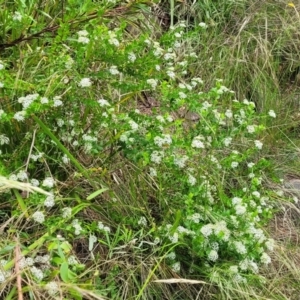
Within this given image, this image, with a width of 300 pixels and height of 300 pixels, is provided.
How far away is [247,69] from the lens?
282 centimetres

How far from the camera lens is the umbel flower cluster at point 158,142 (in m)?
1.58

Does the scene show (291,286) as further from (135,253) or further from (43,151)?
(43,151)

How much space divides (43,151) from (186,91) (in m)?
0.46

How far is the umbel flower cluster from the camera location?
5.20 ft

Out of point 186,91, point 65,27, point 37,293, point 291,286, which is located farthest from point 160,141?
point 291,286

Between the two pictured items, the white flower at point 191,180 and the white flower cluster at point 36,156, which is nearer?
the white flower cluster at point 36,156

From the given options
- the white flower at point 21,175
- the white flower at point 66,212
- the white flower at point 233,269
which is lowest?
the white flower at point 233,269

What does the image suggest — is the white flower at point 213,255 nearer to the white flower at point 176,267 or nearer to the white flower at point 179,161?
the white flower at point 176,267

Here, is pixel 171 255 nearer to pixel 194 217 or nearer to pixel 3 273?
pixel 194 217

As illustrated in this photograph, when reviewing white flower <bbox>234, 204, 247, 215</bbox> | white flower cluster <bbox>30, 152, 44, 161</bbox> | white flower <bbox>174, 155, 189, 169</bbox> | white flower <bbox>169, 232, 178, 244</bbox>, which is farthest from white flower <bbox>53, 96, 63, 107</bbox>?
white flower <bbox>234, 204, 247, 215</bbox>

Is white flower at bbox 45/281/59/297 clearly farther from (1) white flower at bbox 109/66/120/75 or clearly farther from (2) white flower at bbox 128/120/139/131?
(1) white flower at bbox 109/66/120/75

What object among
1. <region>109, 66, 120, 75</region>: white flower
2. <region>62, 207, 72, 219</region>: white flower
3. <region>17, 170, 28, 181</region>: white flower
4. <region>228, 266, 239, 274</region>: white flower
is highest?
<region>109, 66, 120, 75</region>: white flower

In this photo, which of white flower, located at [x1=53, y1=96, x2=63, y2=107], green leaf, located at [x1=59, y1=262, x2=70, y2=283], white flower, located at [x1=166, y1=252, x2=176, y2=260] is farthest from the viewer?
white flower, located at [x1=166, y1=252, x2=176, y2=260]

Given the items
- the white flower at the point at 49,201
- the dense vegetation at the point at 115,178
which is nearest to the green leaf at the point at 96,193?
the dense vegetation at the point at 115,178
